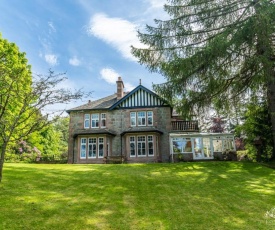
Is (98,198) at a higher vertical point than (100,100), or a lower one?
lower

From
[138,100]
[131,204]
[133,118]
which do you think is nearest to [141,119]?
[133,118]

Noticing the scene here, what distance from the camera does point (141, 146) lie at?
2269 cm

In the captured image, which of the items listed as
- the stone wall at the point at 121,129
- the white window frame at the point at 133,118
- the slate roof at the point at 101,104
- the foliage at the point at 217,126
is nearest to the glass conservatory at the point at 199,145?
the stone wall at the point at 121,129

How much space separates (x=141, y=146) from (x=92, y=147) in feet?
16.2

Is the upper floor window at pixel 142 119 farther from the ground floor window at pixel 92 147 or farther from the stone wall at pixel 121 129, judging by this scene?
the ground floor window at pixel 92 147

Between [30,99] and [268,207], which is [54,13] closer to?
[30,99]

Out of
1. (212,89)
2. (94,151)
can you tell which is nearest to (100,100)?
(94,151)

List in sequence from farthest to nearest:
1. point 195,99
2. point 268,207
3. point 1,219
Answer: point 195,99 → point 268,207 → point 1,219

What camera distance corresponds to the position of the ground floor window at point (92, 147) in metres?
22.8

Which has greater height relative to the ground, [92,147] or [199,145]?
[92,147]

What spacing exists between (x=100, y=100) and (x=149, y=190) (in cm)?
1961

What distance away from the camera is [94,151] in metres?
22.8

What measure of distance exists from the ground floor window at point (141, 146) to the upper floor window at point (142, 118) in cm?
147

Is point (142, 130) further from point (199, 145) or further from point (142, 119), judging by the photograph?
point (199, 145)
